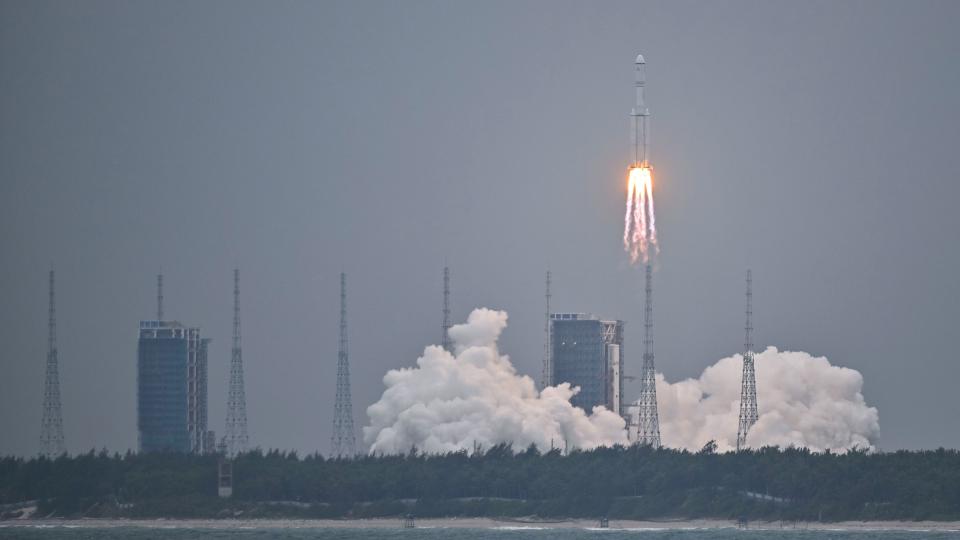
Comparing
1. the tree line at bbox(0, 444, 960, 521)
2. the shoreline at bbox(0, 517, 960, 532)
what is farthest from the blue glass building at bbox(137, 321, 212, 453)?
the shoreline at bbox(0, 517, 960, 532)

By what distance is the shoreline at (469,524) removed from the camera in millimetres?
139875

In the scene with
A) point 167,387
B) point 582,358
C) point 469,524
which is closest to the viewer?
point 469,524

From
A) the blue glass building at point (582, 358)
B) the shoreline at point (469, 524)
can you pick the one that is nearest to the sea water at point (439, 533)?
the shoreline at point (469, 524)

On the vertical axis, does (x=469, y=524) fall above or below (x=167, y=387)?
below

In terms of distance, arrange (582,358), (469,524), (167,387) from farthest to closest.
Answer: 1. (167,387)
2. (582,358)
3. (469,524)

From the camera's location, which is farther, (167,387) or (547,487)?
(167,387)

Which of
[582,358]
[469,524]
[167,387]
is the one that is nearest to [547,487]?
[469,524]

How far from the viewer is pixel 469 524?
143500 millimetres

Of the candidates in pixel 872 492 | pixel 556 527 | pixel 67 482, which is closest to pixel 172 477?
pixel 67 482

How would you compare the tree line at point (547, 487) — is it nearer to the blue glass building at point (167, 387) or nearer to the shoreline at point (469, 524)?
the shoreline at point (469, 524)

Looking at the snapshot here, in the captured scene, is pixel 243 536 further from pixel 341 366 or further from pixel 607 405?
pixel 607 405

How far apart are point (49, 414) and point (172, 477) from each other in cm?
1167

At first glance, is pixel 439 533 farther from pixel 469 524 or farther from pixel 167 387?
pixel 167 387

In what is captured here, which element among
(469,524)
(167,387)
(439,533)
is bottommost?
(439,533)
